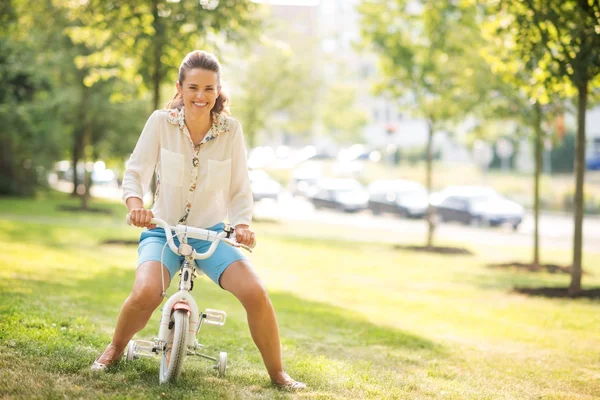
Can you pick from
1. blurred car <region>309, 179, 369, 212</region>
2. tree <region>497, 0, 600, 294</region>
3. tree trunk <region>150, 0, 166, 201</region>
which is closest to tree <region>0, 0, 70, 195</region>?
tree trunk <region>150, 0, 166, 201</region>

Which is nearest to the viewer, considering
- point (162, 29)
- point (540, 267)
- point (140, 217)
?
point (140, 217)

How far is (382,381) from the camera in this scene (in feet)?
19.6

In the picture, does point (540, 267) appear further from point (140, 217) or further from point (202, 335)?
point (140, 217)

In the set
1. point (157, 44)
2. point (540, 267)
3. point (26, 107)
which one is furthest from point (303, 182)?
point (157, 44)

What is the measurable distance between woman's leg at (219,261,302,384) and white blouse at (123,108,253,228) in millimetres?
355

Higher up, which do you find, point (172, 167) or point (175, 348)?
point (172, 167)

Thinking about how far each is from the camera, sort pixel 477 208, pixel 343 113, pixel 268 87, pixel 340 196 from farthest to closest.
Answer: pixel 343 113
pixel 340 196
pixel 268 87
pixel 477 208

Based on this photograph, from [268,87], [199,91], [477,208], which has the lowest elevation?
[477,208]

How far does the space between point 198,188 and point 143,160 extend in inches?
14.5

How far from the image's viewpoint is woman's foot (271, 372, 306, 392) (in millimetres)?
→ 5262

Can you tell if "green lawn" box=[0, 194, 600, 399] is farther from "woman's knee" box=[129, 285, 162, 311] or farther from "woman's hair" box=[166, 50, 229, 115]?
"woman's hair" box=[166, 50, 229, 115]

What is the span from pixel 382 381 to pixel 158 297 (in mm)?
1862

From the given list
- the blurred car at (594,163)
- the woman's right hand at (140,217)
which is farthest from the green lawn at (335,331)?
the blurred car at (594,163)

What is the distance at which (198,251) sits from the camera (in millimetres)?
5141
